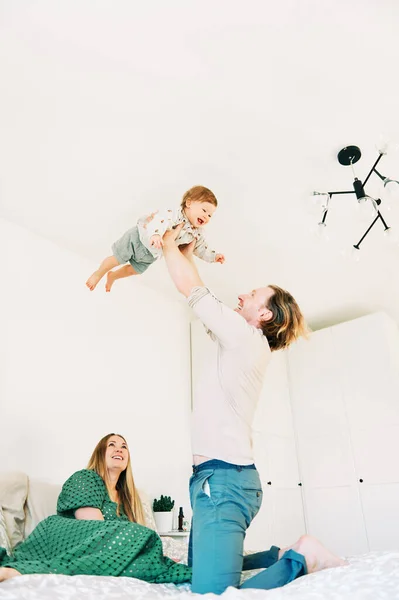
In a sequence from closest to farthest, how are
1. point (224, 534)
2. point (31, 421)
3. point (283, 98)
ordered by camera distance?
1. point (224, 534)
2. point (283, 98)
3. point (31, 421)

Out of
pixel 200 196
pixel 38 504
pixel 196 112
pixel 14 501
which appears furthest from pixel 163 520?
pixel 196 112

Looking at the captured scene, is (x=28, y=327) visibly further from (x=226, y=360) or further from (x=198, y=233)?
(x=226, y=360)

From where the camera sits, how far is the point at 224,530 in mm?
1192

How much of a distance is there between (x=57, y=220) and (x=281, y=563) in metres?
2.48

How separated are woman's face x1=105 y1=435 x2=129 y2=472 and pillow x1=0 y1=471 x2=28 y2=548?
42 centimetres

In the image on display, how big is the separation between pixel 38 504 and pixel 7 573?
1266 millimetres

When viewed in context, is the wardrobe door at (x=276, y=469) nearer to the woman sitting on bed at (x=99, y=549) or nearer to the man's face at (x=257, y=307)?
the woman sitting on bed at (x=99, y=549)

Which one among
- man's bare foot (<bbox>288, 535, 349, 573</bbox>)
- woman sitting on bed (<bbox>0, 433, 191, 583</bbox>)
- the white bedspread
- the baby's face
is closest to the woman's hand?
woman sitting on bed (<bbox>0, 433, 191, 583</bbox>)

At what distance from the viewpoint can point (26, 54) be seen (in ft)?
6.59

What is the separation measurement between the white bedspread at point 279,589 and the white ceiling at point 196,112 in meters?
1.97

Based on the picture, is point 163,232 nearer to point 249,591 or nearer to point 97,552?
point 97,552

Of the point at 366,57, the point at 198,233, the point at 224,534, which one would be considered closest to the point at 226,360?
the point at 224,534

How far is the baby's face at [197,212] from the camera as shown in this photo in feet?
6.74

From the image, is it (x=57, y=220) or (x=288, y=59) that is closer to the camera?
(x=288, y=59)
